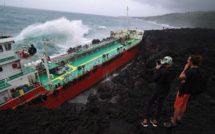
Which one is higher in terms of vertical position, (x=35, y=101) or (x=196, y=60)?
(x=196, y=60)

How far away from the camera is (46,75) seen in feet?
35.0

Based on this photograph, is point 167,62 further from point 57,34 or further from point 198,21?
point 198,21

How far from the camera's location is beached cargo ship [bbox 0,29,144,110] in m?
7.08

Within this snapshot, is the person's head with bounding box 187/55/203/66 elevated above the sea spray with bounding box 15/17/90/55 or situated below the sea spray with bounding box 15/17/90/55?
below

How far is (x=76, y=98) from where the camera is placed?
11.1 meters

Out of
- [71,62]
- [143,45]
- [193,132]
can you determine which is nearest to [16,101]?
[71,62]

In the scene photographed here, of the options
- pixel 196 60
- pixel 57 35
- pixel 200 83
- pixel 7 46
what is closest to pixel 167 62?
pixel 196 60

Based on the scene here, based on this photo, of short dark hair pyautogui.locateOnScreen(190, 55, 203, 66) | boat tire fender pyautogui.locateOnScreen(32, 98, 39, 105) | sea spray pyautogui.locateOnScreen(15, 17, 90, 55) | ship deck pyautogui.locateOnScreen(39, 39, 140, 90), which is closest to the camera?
short dark hair pyautogui.locateOnScreen(190, 55, 203, 66)

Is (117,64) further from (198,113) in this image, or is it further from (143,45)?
(198,113)

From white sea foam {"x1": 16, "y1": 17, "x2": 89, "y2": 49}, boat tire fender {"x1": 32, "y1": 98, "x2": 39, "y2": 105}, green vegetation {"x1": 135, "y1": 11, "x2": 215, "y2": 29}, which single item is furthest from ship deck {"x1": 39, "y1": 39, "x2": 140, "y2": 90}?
green vegetation {"x1": 135, "y1": 11, "x2": 215, "y2": 29}

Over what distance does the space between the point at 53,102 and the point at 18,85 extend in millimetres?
2715

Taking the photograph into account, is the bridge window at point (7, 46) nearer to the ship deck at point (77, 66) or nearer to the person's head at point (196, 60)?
the ship deck at point (77, 66)

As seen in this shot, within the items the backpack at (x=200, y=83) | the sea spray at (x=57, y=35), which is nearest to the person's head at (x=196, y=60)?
the backpack at (x=200, y=83)

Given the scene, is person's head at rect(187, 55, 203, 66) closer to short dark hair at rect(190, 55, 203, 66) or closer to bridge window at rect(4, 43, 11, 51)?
short dark hair at rect(190, 55, 203, 66)
